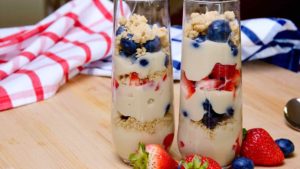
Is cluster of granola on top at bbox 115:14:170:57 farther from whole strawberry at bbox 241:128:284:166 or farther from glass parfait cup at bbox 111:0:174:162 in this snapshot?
whole strawberry at bbox 241:128:284:166

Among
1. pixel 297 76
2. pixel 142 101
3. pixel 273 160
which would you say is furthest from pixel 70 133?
pixel 297 76

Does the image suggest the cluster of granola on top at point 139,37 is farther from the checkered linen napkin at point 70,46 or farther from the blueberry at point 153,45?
the checkered linen napkin at point 70,46

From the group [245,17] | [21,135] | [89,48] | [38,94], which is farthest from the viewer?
[245,17]

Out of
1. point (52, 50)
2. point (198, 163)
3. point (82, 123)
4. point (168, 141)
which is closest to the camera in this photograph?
point (198, 163)

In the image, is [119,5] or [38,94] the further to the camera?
[38,94]

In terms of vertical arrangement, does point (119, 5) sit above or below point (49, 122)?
above

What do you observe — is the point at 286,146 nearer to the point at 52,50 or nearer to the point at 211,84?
the point at 211,84

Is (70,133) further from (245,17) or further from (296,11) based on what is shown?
(296,11)

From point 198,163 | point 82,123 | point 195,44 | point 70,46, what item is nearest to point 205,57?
point 195,44
